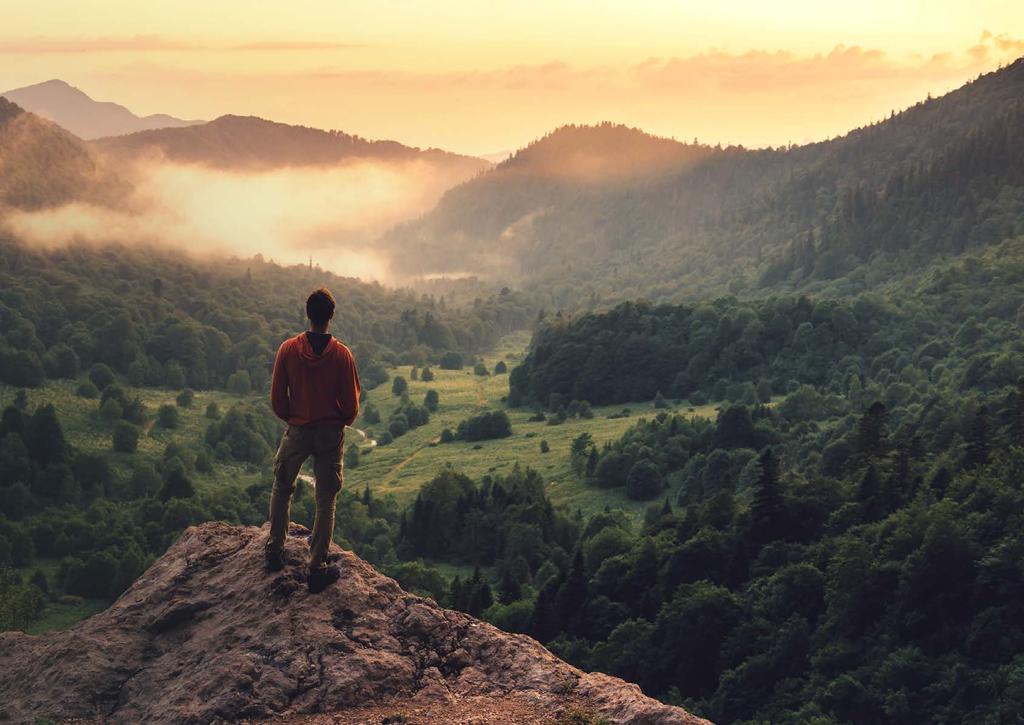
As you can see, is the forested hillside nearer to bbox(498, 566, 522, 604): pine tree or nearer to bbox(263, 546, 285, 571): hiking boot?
bbox(498, 566, 522, 604): pine tree

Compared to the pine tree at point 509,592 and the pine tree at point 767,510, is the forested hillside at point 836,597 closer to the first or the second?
the pine tree at point 767,510

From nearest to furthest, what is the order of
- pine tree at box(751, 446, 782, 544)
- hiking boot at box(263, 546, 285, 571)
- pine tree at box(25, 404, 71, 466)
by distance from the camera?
hiking boot at box(263, 546, 285, 571), pine tree at box(751, 446, 782, 544), pine tree at box(25, 404, 71, 466)

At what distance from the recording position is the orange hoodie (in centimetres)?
2247

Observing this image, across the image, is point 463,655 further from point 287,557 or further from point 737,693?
point 737,693

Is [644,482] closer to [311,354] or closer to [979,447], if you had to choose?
[979,447]

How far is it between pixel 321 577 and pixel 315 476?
5.95ft

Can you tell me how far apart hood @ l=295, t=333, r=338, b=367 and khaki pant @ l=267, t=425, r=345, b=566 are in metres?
1.17

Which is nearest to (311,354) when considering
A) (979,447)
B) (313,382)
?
(313,382)

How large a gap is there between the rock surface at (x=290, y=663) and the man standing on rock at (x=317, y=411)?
926 mm

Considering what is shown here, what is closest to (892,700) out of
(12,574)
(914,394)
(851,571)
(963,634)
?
(963,634)

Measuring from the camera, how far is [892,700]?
223ft

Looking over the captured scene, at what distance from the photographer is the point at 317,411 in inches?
888

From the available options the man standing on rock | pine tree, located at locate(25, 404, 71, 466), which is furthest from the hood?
pine tree, located at locate(25, 404, 71, 466)

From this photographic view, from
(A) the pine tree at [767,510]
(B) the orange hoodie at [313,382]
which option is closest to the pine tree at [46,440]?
(A) the pine tree at [767,510]
